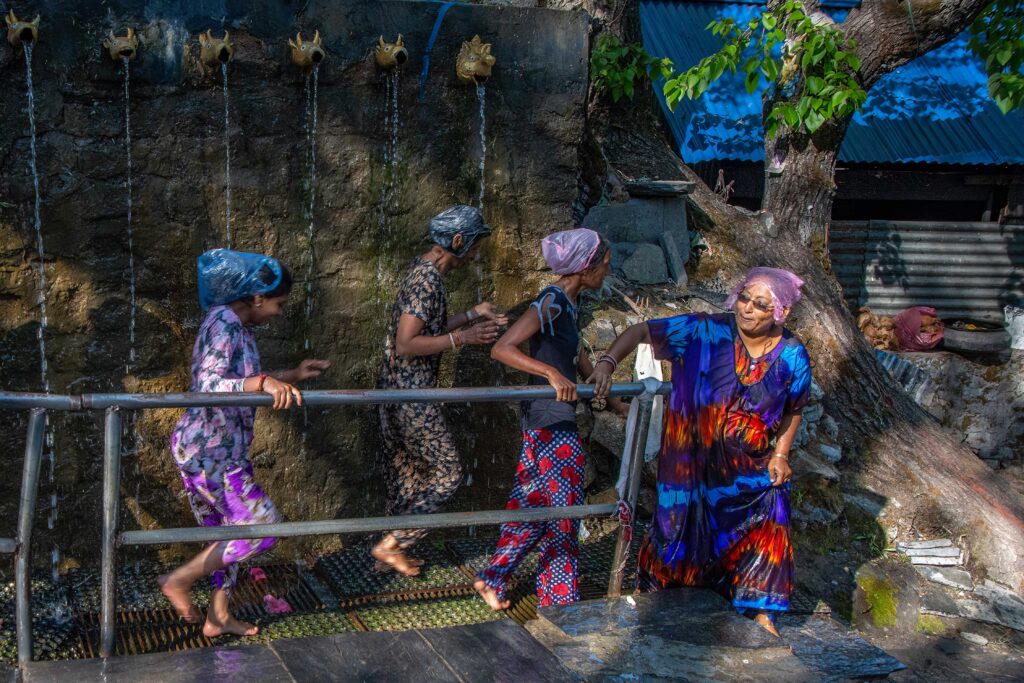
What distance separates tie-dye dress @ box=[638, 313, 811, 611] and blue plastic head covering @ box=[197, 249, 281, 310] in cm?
158

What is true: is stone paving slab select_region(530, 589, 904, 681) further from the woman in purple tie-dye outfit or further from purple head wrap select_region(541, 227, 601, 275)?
purple head wrap select_region(541, 227, 601, 275)

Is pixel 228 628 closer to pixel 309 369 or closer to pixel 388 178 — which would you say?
pixel 309 369

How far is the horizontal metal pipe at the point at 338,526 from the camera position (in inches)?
117

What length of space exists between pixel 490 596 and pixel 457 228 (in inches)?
61.9

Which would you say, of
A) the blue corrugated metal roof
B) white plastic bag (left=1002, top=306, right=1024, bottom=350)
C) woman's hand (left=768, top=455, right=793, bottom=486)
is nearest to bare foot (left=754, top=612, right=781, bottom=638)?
woman's hand (left=768, top=455, right=793, bottom=486)

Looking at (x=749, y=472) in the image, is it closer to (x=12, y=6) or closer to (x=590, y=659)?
(x=590, y=659)

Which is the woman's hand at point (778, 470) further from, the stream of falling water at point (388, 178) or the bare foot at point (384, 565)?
the stream of falling water at point (388, 178)

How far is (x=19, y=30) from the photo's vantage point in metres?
3.91

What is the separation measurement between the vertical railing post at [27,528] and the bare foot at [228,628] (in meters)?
0.89

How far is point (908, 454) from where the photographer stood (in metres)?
6.61

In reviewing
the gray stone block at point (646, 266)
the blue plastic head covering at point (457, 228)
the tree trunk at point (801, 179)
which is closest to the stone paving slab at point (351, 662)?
the blue plastic head covering at point (457, 228)

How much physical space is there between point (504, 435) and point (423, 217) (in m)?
1.19

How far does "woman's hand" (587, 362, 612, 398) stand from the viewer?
142 inches

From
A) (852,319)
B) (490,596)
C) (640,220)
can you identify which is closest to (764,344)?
(490,596)
